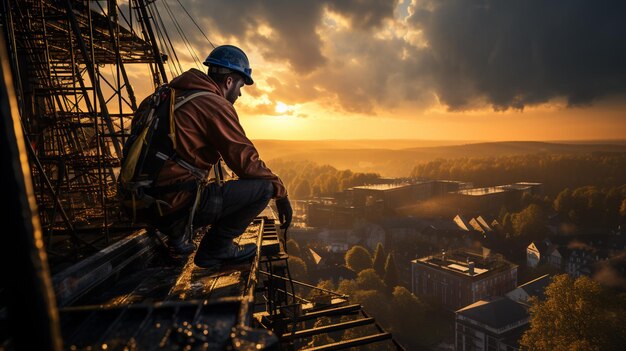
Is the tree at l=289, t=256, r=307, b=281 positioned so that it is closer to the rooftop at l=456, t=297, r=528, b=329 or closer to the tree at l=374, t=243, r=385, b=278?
the tree at l=374, t=243, r=385, b=278

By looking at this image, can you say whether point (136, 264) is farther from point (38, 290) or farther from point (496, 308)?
point (496, 308)

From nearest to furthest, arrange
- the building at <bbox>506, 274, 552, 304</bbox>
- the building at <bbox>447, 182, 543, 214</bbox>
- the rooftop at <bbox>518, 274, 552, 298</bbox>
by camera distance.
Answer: the building at <bbox>506, 274, 552, 304</bbox> → the rooftop at <bbox>518, 274, 552, 298</bbox> → the building at <bbox>447, 182, 543, 214</bbox>

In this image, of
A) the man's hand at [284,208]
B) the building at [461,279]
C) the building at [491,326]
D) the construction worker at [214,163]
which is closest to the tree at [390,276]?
the building at [461,279]

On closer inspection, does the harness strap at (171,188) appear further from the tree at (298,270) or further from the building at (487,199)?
the building at (487,199)

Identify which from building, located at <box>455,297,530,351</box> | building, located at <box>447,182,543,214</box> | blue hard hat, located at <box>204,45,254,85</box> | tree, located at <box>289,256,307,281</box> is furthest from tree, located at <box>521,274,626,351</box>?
building, located at <box>447,182,543,214</box>

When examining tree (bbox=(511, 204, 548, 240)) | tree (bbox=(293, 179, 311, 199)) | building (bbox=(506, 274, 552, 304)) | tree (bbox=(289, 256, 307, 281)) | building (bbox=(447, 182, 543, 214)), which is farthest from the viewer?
tree (bbox=(293, 179, 311, 199))

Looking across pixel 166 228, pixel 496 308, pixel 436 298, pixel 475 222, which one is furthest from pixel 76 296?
pixel 475 222
